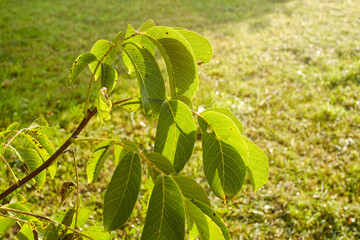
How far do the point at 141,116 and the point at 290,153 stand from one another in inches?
69.0

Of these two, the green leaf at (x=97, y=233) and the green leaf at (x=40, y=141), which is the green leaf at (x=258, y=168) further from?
the green leaf at (x=40, y=141)

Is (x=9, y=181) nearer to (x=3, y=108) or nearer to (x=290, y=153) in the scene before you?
(x=3, y=108)

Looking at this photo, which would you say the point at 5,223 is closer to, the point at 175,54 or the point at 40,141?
the point at 40,141

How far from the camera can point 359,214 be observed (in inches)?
109

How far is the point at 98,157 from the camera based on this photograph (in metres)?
0.79

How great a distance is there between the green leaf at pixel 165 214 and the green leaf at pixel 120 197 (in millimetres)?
48

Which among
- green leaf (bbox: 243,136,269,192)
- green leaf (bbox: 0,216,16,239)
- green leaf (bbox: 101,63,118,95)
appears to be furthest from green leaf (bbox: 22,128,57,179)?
green leaf (bbox: 243,136,269,192)

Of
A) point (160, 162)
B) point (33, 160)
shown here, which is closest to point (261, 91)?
point (33, 160)

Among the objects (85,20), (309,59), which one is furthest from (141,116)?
(85,20)

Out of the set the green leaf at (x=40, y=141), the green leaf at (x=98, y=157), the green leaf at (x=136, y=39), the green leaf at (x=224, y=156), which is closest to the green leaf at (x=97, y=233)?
the green leaf at (x=98, y=157)

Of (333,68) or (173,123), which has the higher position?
(173,123)

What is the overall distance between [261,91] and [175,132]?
4.27 meters

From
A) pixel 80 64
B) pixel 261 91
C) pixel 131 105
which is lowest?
pixel 261 91

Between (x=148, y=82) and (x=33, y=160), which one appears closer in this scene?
(x=148, y=82)
